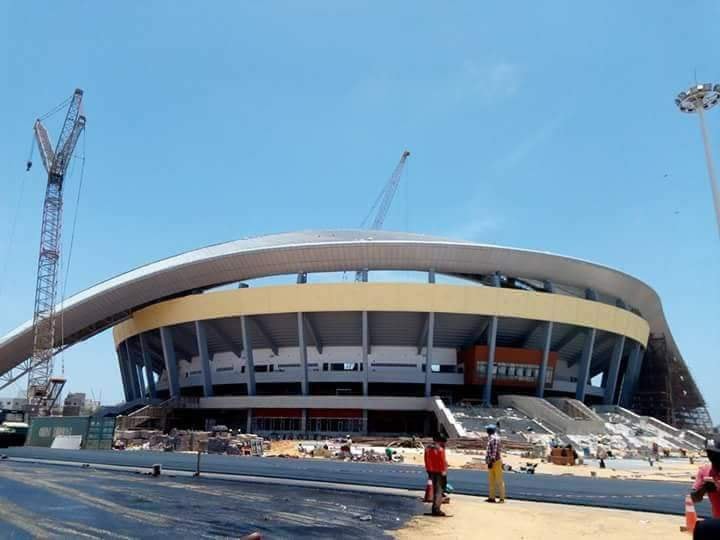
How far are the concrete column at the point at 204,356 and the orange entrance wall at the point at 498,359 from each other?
23190 mm

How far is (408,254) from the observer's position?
54.5 metres

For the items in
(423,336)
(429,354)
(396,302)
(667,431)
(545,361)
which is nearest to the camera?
(396,302)

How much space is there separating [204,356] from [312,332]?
10838 millimetres

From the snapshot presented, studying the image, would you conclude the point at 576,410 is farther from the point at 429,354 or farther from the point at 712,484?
the point at 712,484

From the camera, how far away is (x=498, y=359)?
2165 inches

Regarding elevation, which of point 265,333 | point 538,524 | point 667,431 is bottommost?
point 538,524

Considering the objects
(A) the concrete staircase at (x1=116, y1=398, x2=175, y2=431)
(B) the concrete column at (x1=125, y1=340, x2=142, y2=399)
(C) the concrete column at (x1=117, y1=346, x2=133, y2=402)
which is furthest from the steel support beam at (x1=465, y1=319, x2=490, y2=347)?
(C) the concrete column at (x1=117, y1=346, x2=133, y2=402)

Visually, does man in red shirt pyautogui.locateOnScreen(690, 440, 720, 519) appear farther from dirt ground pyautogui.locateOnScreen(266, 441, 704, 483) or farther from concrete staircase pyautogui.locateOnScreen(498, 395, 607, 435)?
concrete staircase pyautogui.locateOnScreen(498, 395, 607, 435)

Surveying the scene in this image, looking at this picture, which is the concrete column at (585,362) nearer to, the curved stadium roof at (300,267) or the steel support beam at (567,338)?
the steel support beam at (567,338)

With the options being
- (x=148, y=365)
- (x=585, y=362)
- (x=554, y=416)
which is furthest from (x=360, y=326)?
(x=148, y=365)

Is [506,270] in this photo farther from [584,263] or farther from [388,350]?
[388,350]

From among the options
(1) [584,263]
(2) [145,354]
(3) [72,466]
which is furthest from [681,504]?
(2) [145,354]

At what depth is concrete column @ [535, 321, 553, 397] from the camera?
54469 mm

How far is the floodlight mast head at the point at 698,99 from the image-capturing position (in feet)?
75.3
